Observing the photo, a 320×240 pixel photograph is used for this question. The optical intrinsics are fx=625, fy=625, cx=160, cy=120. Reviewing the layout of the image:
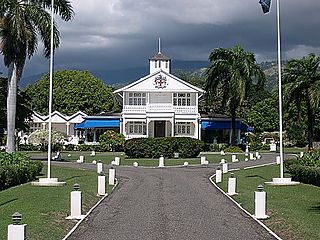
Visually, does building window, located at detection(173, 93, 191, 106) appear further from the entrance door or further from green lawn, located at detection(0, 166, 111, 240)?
green lawn, located at detection(0, 166, 111, 240)

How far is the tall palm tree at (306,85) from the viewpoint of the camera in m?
49.3

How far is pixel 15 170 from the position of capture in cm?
2595

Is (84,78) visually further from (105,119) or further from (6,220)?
(6,220)

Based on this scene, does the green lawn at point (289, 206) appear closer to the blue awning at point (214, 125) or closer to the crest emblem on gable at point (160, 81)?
the crest emblem on gable at point (160, 81)

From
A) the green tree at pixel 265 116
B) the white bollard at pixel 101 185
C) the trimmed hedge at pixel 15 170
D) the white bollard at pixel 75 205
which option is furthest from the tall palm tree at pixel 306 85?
the green tree at pixel 265 116

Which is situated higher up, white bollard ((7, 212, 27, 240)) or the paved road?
white bollard ((7, 212, 27, 240))

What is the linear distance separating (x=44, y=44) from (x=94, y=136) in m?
41.9

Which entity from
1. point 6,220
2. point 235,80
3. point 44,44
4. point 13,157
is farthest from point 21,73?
point 235,80

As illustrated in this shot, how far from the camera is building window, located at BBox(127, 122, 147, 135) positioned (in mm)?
70812

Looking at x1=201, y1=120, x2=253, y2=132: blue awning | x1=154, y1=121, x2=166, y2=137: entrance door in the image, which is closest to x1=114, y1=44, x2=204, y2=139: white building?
x1=154, y1=121, x2=166, y2=137: entrance door

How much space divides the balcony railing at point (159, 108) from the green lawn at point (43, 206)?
137ft

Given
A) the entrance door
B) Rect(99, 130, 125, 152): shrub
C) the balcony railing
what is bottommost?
Rect(99, 130, 125, 152): shrub

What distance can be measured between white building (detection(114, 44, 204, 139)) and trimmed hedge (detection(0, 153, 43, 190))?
39.7 meters

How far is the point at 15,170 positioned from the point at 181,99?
46969 millimetres
